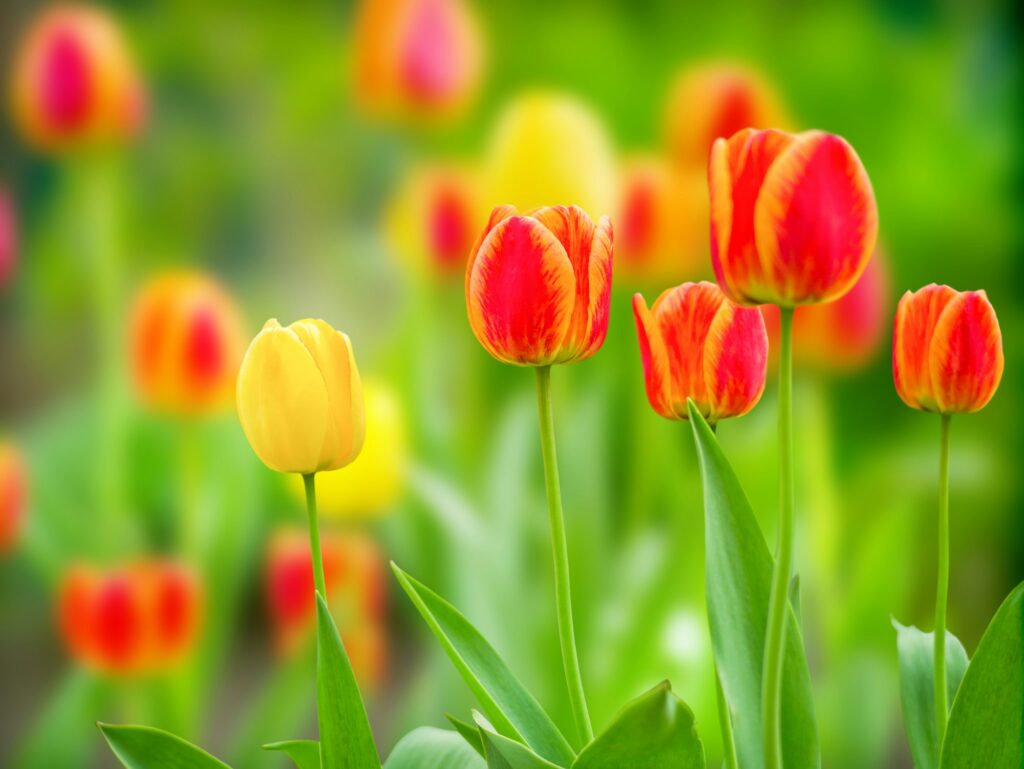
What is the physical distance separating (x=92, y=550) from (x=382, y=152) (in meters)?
0.35

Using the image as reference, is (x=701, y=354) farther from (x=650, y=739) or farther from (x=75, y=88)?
(x=75, y=88)

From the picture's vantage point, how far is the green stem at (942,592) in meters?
0.24

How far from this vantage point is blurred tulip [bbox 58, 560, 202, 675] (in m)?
0.83

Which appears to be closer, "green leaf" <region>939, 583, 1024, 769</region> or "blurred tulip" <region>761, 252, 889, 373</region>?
"green leaf" <region>939, 583, 1024, 769</region>

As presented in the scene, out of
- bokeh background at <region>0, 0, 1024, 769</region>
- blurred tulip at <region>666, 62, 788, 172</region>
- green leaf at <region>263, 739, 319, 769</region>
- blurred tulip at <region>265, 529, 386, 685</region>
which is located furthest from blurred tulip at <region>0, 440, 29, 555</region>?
green leaf at <region>263, 739, 319, 769</region>

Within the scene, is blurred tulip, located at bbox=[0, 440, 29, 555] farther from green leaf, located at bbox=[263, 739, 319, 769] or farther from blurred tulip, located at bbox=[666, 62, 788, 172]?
green leaf, located at bbox=[263, 739, 319, 769]

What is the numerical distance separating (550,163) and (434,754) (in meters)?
0.52

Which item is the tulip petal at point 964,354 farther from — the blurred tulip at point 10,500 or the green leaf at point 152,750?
the blurred tulip at point 10,500

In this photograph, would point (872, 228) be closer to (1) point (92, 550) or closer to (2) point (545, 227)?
(2) point (545, 227)

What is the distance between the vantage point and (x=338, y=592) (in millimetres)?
794

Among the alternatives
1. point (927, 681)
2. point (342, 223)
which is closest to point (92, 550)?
point (342, 223)

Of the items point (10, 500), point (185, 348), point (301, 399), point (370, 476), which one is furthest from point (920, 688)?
point (10, 500)

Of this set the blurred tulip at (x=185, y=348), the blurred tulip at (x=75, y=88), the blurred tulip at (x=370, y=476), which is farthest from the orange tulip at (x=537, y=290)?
the blurred tulip at (x=75, y=88)

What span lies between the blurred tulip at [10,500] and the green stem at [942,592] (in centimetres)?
71
